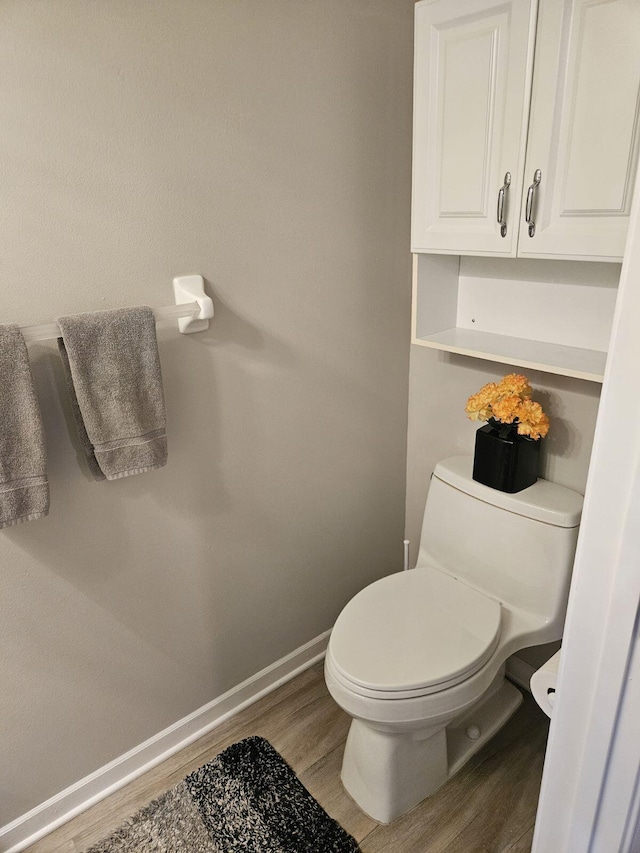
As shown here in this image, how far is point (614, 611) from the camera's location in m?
0.66

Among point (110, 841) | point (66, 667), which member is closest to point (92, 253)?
point (66, 667)

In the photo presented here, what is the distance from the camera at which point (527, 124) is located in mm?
1266

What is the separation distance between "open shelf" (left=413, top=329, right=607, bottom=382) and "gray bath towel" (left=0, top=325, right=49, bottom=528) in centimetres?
104

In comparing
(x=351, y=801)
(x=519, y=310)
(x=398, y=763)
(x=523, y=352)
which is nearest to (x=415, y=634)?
(x=398, y=763)

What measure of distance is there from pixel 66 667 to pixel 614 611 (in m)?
1.32

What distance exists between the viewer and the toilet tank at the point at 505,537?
153cm

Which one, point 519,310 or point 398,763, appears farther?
point 519,310

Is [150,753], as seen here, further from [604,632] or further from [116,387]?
[604,632]

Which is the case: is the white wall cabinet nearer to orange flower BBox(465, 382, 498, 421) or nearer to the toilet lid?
orange flower BBox(465, 382, 498, 421)

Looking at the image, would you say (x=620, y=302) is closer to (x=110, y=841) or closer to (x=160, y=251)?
(x=160, y=251)

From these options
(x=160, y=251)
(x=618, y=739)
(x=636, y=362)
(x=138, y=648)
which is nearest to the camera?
(x=636, y=362)

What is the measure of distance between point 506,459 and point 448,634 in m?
0.49

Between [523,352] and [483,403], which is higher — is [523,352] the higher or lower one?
the higher one

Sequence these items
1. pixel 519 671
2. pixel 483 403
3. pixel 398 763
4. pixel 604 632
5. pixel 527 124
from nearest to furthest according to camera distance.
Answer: pixel 604 632 → pixel 527 124 → pixel 398 763 → pixel 483 403 → pixel 519 671
